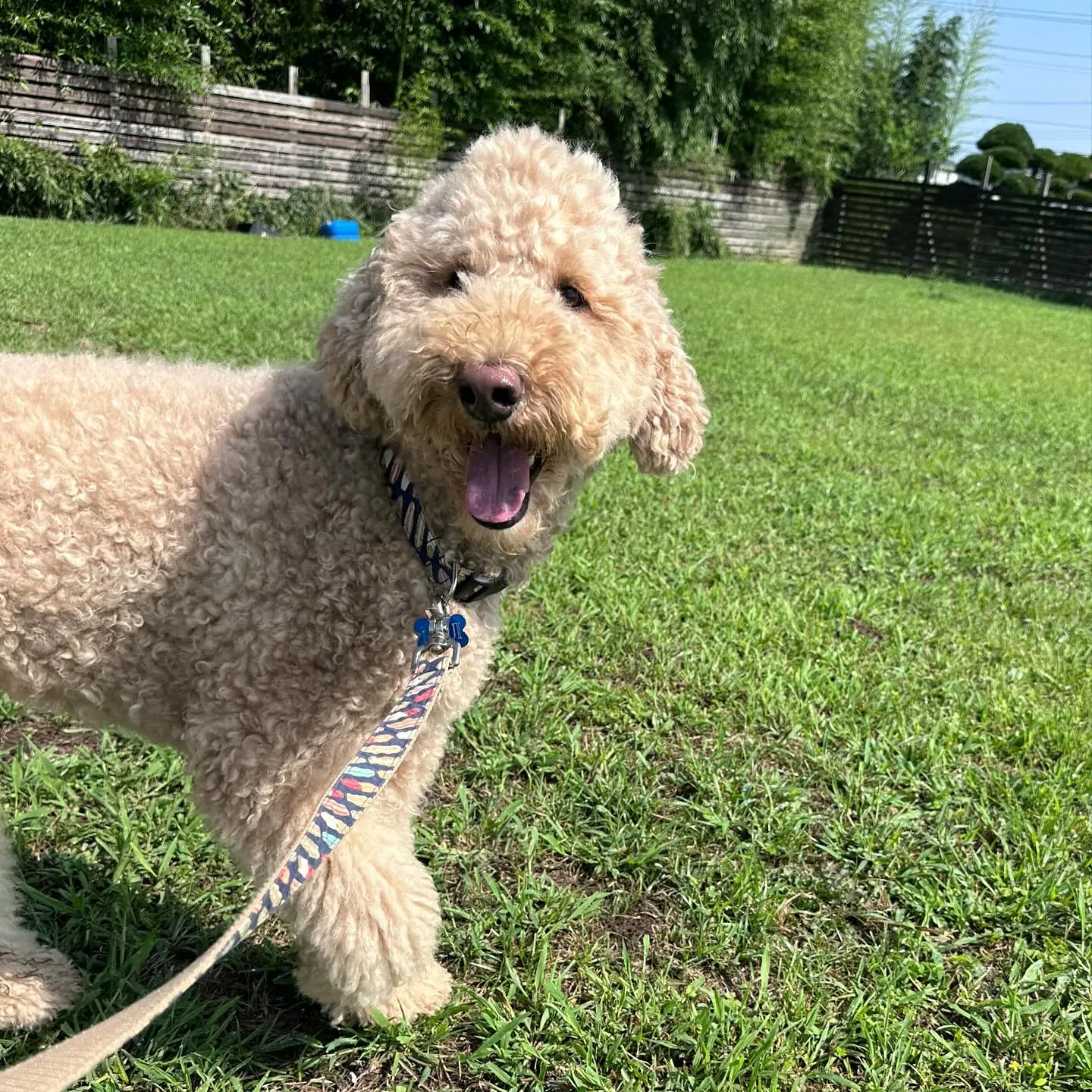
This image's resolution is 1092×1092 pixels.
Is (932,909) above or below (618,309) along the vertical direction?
below

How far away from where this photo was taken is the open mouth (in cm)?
156

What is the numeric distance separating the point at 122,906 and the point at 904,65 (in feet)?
112

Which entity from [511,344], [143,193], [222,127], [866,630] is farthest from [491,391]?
[222,127]

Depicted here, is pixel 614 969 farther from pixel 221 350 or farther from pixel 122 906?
pixel 221 350

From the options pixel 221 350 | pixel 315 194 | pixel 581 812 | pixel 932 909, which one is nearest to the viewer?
pixel 932 909

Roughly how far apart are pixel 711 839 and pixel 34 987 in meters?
1.56

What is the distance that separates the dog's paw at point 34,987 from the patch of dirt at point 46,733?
0.78 meters

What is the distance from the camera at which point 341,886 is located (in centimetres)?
162

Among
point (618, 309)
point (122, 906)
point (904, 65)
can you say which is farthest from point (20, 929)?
point (904, 65)

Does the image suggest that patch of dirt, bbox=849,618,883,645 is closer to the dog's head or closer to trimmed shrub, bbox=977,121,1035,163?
the dog's head

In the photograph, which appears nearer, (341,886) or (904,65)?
(341,886)

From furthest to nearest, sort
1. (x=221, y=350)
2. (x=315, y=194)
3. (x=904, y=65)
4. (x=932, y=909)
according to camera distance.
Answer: (x=904, y=65) → (x=315, y=194) → (x=221, y=350) → (x=932, y=909)

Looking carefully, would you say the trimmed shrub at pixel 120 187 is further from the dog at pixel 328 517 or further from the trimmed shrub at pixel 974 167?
the trimmed shrub at pixel 974 167

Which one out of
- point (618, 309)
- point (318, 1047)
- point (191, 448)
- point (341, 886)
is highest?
point (618, 309)
